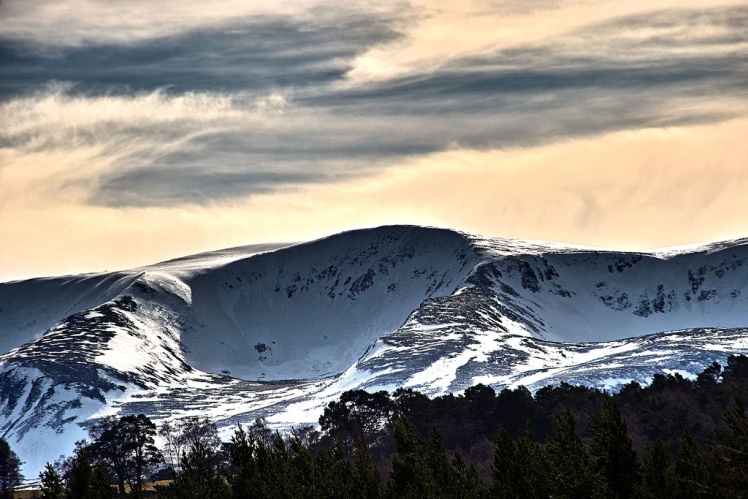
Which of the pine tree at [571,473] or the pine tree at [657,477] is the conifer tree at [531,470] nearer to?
the pine tree at [571,473]

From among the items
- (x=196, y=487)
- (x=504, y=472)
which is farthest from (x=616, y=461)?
(x=196, y=487)

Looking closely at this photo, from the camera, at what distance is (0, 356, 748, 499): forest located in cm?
6550

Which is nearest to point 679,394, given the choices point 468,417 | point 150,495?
point 468,417

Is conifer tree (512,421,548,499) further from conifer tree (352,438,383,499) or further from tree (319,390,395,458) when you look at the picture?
tree (319,390,395,458)

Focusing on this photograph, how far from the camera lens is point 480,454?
146 m

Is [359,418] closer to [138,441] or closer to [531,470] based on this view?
[138,441]

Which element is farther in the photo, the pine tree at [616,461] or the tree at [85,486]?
the tree at [85,486]

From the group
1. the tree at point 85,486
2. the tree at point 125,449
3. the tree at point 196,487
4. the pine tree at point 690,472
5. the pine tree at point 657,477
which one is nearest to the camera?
the pine tree at point 690,472

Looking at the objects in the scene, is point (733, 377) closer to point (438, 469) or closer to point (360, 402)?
point (360, 402)

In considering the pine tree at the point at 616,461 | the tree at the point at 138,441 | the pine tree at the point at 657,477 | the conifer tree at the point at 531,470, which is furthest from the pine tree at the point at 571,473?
the tree at the point at 138,441

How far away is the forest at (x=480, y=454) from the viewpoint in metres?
65.5

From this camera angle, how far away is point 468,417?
162 meters

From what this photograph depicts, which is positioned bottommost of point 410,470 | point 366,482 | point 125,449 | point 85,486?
point 410,470

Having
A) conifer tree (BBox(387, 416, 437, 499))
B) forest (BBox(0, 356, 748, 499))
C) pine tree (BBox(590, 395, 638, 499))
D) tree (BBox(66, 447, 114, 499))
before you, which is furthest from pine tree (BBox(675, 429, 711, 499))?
tree (BBox(66, 447, 114, 499))
